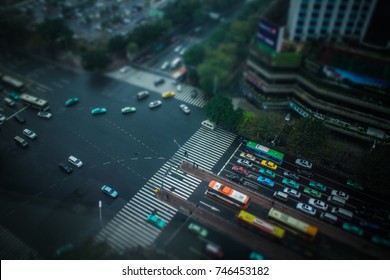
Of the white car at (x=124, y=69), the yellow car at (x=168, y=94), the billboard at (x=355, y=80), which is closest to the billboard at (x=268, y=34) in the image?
the billboard at (x=355, y=80)

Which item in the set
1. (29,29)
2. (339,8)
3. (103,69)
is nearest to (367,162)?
(339,8)

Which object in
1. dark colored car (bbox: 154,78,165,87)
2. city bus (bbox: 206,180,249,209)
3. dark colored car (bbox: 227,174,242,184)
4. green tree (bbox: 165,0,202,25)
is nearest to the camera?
city bus (bbox: 206,180,249,209)

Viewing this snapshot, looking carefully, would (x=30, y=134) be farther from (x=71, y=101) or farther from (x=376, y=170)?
(x=376, y=170)

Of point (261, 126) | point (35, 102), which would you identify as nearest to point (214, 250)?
point (261, 126)

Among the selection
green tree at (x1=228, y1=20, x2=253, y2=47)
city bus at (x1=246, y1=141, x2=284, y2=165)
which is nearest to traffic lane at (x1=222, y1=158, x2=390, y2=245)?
city bus at (x1=246, y1=141, x2=284, y2=165)

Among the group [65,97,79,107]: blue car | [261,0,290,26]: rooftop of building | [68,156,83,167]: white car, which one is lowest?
[68,156,83,167]: white car

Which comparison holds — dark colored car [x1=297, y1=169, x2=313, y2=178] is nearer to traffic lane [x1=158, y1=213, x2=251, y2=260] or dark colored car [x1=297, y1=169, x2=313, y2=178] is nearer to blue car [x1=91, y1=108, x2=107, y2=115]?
traffic lane [x1=158, y1=213, x2=251, y2=260]
